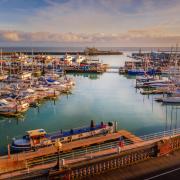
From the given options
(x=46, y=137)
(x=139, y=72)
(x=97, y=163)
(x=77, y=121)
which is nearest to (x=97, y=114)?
(x=77, y=121)

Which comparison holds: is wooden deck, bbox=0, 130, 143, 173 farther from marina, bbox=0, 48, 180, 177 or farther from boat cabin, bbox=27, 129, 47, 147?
boat cabin, bbox=27, 129, 47, 147

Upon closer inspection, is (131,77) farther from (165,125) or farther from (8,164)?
(8,164)

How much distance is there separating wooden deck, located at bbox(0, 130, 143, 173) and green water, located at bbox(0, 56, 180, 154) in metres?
3.97

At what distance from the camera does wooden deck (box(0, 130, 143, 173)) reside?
16938 mm

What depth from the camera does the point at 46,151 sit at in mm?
20219

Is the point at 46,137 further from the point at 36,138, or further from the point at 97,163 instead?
the point at 97,163

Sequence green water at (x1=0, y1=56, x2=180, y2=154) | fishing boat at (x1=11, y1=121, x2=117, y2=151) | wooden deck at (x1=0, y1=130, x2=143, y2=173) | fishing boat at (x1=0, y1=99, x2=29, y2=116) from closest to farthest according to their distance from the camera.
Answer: wooden deck at (x1=0, y1=130, x2=143, y2=173) < fishing boat at (x1=11, y1=121, x2=117, y2=151) < green water at (x1=0, y1=56, x2=180, y2=154) < fishing boat at (x1=0, y1=99, x2=29, y2=116)

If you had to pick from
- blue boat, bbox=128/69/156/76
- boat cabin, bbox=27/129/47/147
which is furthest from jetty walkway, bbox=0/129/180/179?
blue boat, bbox=128/69/156/76

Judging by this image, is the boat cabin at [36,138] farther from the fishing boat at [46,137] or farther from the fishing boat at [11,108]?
the fishing boat at [11,108]

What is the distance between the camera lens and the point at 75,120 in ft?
103

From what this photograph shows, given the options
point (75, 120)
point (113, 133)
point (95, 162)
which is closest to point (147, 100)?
point (75, 120)

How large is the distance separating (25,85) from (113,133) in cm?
2907

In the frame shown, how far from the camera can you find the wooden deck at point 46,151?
16.9 m

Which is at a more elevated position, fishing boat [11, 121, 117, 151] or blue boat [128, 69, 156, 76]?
blue boat [128, 69, 156, 76]
